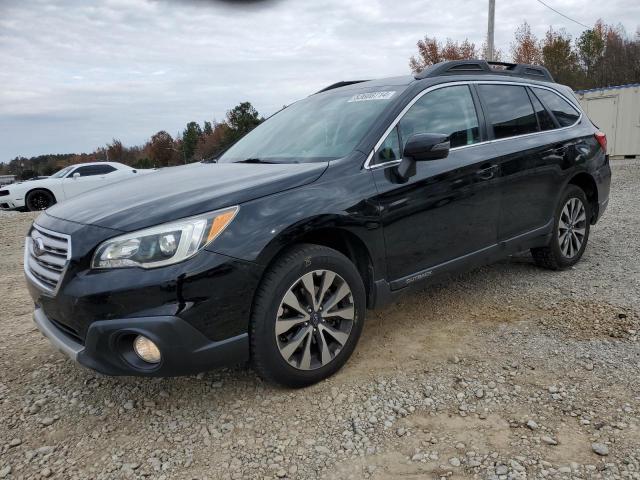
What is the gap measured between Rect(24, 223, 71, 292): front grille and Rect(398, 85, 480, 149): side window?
2.06 metres

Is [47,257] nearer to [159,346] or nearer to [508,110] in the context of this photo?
[159,346]

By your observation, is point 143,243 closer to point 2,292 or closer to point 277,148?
point 277,148

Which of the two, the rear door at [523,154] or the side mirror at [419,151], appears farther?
the rear door at [523,154]

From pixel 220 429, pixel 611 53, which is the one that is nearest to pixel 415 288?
pixel 220 429

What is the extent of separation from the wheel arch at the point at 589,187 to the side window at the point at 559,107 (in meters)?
0.50

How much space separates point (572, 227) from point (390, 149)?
2.42 m

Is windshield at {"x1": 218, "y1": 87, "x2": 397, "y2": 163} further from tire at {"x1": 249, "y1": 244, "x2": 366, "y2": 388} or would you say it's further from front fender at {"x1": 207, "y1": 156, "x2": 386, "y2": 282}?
tire at {"x1": 249, "y1": 244, "x2": 366, "y2": 388}

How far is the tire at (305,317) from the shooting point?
2598 millimetres

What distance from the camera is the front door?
3.15 metres

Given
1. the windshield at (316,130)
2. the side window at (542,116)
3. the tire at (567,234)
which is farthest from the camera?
the tire at (567,234)

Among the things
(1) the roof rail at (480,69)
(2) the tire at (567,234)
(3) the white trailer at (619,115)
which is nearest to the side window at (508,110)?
(1) the roof rail at (480,69)

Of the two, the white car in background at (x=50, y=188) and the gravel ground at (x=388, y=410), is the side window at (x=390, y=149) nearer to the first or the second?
the gravel ground at (x=388, y=410)

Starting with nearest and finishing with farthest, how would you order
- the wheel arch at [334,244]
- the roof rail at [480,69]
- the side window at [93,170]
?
the wheel arch at [334,244], the roof rail at [480,69], the side window at [93,170]

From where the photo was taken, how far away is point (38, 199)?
1436cm
